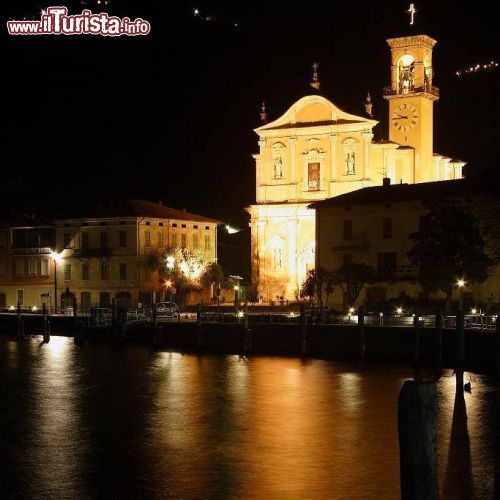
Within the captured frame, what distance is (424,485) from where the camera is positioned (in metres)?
10.7

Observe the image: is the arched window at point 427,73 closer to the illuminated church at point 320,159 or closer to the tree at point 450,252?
the illuminated church at point 320,159

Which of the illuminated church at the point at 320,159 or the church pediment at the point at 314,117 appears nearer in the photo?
the church pediment at the point at 314,117

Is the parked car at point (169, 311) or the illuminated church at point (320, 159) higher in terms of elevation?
the illuminated church at point (320, 159)

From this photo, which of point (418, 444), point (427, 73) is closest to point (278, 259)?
point (427, 73)

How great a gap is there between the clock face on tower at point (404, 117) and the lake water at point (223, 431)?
3581 cm

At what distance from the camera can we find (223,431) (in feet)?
92.3

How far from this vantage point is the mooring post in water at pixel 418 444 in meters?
10.6

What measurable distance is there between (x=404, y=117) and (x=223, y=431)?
5258 centimetres

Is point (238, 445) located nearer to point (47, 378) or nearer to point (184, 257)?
point (47, 378)

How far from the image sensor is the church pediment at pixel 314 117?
72812 millimetres

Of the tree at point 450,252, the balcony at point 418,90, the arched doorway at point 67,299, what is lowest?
the arched doorway at point 67,299

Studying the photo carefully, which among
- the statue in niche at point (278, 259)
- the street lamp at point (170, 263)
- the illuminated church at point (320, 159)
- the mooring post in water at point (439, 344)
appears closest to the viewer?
the mooring post in water at point (439, 344)

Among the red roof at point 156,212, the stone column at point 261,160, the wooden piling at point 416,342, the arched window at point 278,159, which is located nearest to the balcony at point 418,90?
the arched window at point 278,159

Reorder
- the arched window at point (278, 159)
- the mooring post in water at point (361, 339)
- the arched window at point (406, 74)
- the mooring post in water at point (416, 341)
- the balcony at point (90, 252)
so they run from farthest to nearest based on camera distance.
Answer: the arched window at point (406, 74) < the arched window at point (278, 159) < the balcony at point (90, 252) < the mooring post in water at point (361, 339) < the mooring post in water at point (416, 341)
